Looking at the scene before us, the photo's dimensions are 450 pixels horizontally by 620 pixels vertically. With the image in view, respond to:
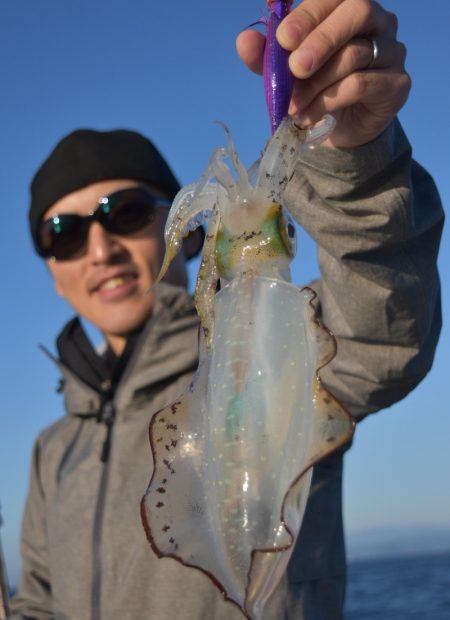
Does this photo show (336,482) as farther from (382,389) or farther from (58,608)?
(58,608)

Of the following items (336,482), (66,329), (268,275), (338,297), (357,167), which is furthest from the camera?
(66,329)

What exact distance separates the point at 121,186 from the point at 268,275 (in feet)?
10.8

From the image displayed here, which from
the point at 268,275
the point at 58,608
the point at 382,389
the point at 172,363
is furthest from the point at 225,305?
the point at 58,608

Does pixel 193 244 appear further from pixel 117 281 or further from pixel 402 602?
pixel 402 602

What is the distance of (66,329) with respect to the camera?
5.12 meters

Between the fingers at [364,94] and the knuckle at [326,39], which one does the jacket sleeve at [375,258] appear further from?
the knuckle at [326,39]

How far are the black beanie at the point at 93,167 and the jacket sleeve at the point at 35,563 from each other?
1690 millimetres

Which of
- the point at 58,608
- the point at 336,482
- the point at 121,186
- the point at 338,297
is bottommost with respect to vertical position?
the point at 58,608

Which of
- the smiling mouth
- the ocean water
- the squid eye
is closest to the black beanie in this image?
the smiling mouth

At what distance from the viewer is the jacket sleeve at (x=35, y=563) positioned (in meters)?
4.66

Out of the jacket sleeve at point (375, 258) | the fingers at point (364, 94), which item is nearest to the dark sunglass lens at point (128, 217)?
the jacket sleeve at point (375, 258)

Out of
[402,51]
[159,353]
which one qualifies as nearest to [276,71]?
[402,51]

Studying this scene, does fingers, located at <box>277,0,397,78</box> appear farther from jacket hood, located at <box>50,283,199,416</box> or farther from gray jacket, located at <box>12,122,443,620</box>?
jacket hood, located at <box>50,283,199,416</box>

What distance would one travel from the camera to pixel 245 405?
4.88 feet
